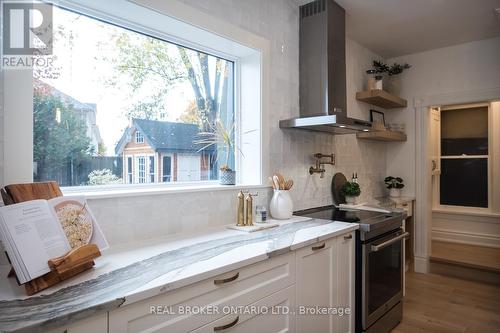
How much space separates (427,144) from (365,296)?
2.45m

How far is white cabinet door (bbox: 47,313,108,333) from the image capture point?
845 mm

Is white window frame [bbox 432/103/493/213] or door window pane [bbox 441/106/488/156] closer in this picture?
white window frame [bbox 432/103/493/213]

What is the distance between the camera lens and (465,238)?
14.1 feet

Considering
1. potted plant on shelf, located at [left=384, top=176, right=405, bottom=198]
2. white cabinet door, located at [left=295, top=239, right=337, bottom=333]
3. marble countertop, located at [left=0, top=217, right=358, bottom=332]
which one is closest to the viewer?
marble countertop, located at [left=0, top=217, right=358, bottom=332]

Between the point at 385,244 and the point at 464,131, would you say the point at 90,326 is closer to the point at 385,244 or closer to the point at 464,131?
the point at 385,244

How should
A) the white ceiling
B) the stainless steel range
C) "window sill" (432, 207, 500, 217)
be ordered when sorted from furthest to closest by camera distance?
"window sill" (432, 207, 500, 217), the white ceiling, the stainless steel range

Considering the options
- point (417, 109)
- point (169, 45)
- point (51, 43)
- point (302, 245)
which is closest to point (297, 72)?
point (169, 45)

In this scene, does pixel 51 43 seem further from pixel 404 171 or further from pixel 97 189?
pixel 404 171

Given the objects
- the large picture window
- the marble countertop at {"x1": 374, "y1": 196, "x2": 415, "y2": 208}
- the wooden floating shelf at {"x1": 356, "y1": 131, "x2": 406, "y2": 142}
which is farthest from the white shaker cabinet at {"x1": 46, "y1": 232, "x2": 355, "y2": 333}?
the wooden floating shelf at {"x1": 356, "y1": 131, "x2": 406, "y2": 142}

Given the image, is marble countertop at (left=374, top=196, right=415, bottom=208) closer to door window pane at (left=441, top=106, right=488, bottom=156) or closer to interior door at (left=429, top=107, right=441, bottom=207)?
interior door at (left=429, top=107, right=441, bottom=207)

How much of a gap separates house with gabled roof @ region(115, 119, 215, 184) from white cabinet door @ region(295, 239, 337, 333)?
3.04 ft

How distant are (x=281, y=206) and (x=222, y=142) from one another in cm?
64

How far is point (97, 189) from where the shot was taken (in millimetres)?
1646

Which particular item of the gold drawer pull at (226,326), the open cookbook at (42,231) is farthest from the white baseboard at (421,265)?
the open cookbook at (42,231)
